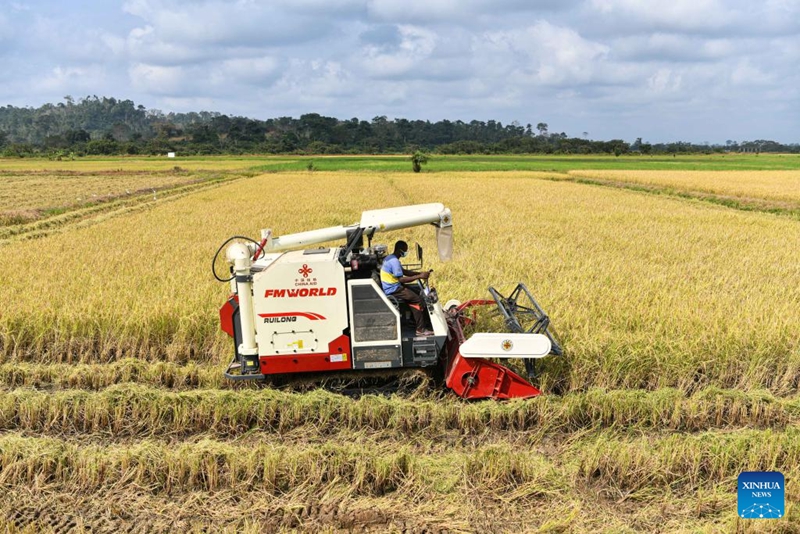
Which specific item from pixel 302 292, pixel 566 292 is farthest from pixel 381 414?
pixel 566 292

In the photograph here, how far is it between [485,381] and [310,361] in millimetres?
1755

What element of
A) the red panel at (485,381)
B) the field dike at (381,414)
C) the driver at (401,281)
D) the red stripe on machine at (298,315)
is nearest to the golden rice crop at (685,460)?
the field dike at (381,414)

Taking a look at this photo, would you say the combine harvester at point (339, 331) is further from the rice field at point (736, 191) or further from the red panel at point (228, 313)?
the rice field at point (736, 191)

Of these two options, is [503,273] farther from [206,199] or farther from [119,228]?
[206,199]

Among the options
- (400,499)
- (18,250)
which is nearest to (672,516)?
(400,499)

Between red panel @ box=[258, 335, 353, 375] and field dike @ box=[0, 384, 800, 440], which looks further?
red panel @ box=[258, 335, 353, 375]

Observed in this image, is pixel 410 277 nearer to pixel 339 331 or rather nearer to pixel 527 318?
pixel 339 331

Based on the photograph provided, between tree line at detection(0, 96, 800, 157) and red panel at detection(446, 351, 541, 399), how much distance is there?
87.5m

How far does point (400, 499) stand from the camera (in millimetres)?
3912

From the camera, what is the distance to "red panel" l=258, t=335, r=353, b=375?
5.23m

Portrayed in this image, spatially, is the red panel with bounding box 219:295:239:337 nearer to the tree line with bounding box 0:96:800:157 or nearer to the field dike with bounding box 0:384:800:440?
the field dike with bounding box 0:384:800:440

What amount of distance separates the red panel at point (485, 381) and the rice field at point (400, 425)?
15 centimetres

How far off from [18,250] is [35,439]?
975 cm

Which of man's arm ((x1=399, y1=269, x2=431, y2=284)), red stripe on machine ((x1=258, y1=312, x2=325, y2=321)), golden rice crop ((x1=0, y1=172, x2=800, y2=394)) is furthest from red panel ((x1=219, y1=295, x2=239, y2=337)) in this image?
man's arm ((x1=399, y1=269, x2=431, y2=284))
